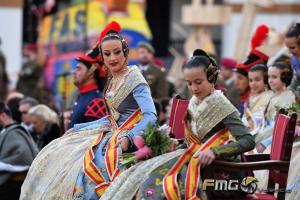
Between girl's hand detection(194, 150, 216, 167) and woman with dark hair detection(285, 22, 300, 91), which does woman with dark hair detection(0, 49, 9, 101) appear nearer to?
woman with dark hair detection(285, 22, 300, 91)

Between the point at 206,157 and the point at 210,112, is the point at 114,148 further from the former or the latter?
the point at 206,157

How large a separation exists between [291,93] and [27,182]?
105 inches

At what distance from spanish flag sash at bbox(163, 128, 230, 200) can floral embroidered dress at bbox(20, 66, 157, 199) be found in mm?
588

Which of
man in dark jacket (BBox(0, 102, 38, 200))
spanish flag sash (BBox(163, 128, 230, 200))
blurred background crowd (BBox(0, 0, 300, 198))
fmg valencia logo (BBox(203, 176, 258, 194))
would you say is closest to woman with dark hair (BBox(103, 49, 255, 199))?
spanish flag sash (BBox(163, 128, 230, 200))

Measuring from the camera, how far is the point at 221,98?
7172 millimetres

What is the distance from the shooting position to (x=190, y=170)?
6863 millimetres

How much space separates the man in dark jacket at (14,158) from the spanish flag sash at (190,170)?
3965 millimetres

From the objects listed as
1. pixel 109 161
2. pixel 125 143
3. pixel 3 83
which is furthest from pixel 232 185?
pixel 3 83

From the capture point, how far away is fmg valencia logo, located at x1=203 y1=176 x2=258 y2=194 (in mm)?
7000

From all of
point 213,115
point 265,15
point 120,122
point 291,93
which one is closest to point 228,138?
point 213,115

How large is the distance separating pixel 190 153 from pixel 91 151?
1.30 metres

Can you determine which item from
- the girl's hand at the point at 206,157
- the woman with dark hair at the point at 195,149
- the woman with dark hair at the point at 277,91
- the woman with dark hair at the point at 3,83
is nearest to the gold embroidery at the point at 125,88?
the woman with dark hair at the point at 195,149

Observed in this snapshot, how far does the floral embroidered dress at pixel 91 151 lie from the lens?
793 cm

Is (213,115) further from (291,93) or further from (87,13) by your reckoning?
(87,13)
